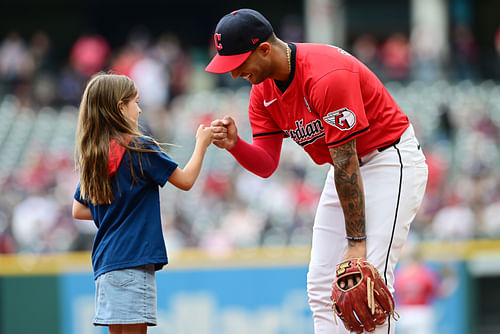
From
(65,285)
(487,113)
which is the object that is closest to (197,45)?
(487,113)

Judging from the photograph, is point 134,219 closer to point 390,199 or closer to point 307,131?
point 307,131

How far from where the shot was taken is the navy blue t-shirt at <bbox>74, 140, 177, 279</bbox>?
3.76 metres

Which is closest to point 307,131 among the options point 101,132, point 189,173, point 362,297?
point 189,173

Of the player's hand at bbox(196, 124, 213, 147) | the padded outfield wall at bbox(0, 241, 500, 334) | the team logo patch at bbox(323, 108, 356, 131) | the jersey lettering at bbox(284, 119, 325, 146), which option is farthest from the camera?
the padded outfield wall at bbox(0, 241, 500, 334)

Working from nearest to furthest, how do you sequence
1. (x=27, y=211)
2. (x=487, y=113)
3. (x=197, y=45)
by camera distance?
(x=27, y=211), (x=487, y=113), (x=197, y=45)

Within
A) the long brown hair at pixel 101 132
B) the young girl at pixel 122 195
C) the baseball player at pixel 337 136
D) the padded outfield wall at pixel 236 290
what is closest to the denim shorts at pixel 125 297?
the young girl at pixel 122 195

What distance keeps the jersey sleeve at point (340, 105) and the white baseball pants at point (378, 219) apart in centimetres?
31

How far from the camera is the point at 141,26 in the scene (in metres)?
20.4

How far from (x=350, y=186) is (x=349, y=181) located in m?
0.02

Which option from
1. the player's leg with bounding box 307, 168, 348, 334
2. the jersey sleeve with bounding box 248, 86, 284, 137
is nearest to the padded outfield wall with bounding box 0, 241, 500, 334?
the jersey sleeve with bounding box 248, 86, 284, 137

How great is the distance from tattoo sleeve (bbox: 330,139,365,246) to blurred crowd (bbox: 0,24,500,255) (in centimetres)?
612

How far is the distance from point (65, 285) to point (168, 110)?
5.46 m

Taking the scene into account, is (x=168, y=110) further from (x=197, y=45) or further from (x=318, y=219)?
(x=318, y=219)

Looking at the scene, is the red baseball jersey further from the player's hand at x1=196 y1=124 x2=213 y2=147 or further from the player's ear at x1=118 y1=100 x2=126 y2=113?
the player's ear at x1=118 y1=100 x2=126 y2=113
